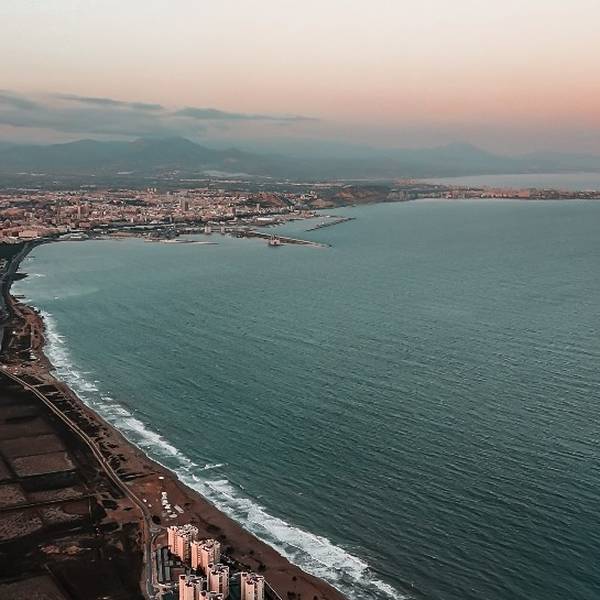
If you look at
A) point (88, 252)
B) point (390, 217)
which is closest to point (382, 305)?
point (88, 252)

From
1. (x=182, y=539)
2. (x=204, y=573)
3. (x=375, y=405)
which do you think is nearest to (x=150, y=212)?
(x=375, y=405)

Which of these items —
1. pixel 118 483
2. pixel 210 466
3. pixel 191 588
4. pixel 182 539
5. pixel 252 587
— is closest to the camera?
pixel 191 588

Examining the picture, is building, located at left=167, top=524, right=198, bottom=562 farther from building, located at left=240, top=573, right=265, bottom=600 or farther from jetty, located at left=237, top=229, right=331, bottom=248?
jetty, located at left=237, top=229, right=331, bottom=248

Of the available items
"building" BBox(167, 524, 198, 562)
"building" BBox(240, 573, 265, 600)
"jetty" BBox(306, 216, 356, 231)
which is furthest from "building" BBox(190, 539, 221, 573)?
"jetty" BBox(306, 216, 356, 231)

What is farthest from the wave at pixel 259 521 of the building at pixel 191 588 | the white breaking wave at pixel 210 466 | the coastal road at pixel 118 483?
the building at pixel 191 588

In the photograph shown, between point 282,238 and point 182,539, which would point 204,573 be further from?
point 282,238

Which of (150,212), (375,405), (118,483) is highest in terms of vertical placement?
(150,212)

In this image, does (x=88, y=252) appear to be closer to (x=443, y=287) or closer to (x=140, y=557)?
(x=443, y=287)
